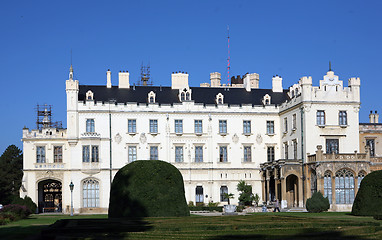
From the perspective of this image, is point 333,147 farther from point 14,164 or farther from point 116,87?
point 14,164

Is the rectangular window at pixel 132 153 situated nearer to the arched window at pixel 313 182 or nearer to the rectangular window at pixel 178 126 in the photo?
the rectangular window at pixel 178 126

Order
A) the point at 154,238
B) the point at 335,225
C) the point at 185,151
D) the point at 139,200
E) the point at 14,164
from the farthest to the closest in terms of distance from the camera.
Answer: the point at 14,164 → the point at 185,151 → the point at 139,200 → the point at 335,225 → the point at 154,238

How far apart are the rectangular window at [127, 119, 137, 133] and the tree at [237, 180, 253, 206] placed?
13071 millimetres

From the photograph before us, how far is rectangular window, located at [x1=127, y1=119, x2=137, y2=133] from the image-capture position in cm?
6800

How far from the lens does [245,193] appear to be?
6719 cm

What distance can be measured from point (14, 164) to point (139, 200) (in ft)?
201

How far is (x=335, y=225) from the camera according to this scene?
90.7 ft

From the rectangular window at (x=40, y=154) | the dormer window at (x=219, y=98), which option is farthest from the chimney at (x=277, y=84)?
the rectangular window at (x=40, y=154)

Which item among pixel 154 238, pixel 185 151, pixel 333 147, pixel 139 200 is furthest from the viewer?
pixel 185 151

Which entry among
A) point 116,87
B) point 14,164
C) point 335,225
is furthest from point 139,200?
point 14,164

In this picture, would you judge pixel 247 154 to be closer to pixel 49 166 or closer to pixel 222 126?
pixel 222 126

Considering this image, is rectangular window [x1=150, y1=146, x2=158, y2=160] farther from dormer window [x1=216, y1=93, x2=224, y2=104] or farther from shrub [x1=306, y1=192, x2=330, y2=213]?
shrub [x1=306, y1=192, x2=330, y2=213]

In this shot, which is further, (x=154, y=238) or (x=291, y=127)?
(x=291, y=127)

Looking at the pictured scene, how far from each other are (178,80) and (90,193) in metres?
17.1
